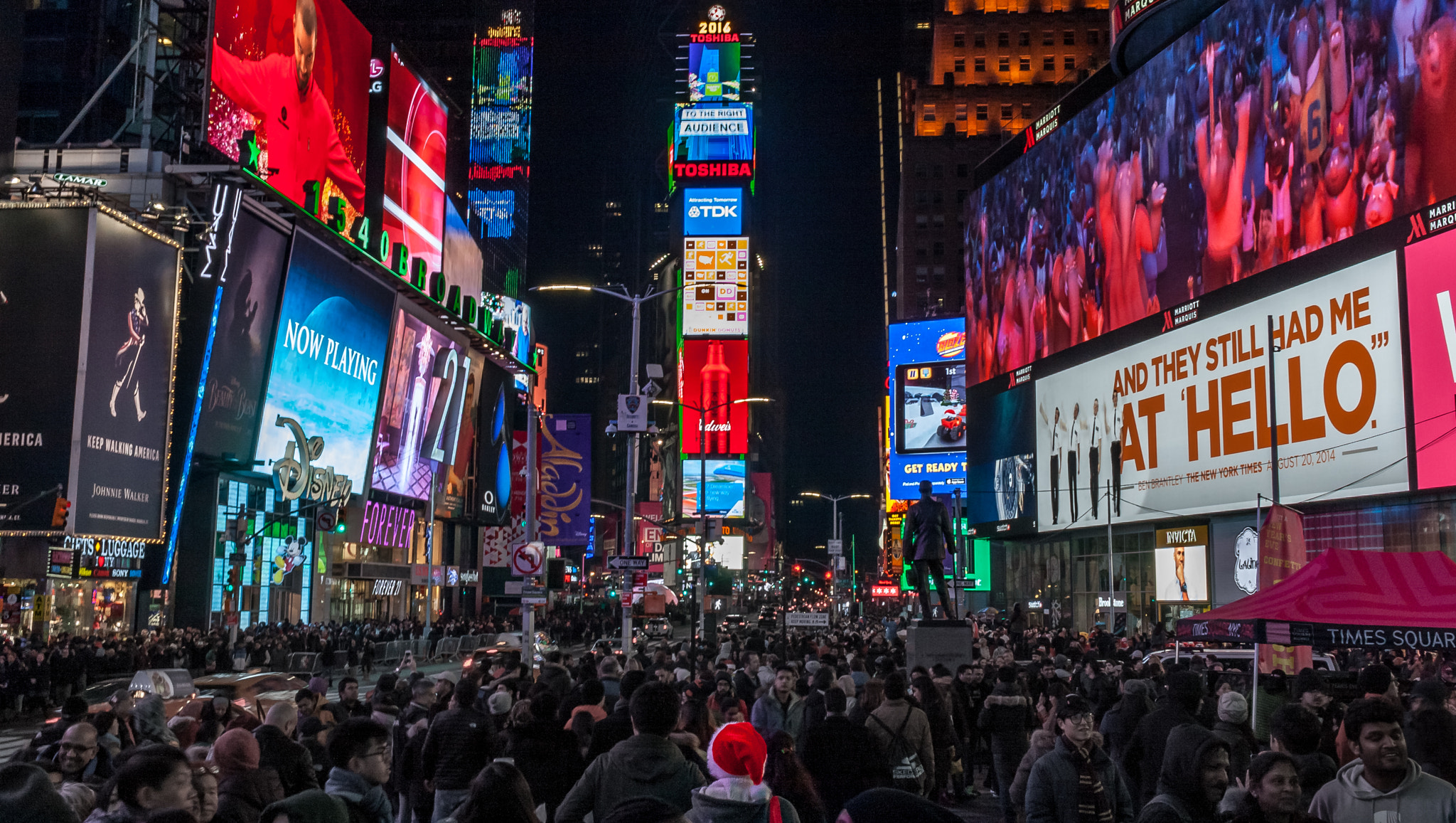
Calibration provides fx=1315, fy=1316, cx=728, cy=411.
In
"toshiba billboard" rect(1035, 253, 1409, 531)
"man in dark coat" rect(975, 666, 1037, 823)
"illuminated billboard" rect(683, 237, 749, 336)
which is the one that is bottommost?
"man in dark coat" rect(975, 666, 1037, 823)

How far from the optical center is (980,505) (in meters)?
76.1

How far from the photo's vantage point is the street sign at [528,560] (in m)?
25.3

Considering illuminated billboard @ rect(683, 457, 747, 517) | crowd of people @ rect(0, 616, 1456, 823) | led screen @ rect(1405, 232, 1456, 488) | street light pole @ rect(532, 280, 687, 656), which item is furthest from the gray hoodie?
illuminated billboard @ rect(683, 457, 747, 517)

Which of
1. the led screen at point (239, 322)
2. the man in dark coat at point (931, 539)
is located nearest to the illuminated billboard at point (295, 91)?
the led screen at point (239, 322)

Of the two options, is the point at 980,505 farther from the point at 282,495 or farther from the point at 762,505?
the point at 762,505

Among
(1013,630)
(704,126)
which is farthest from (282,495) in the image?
(704,126)

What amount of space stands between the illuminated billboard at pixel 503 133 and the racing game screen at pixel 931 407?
4100 cm

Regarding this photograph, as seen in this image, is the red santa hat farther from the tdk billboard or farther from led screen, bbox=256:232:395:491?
the tdk billboard

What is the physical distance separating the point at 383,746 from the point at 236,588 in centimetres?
5044

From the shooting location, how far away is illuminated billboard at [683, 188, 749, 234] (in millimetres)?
130250

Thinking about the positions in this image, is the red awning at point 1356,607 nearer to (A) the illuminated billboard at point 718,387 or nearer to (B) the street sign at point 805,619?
(B) the street sign at point 805,619

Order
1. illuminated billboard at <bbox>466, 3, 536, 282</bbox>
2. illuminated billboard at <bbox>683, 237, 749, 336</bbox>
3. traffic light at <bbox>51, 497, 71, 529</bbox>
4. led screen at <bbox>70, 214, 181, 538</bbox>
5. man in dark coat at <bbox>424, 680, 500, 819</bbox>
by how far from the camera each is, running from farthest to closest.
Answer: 1. illuminated billboard at <bbox>683, 237, 749, 336</bbox>
2. illuminated billboard at <bbox>466, 3, 536, 282</bbox>
3. led screen at <bbox>70, 214, 181, 538</bbox>
4. traffic light at <bbox>51, 497, 71, 529</bbox>
5. man in dark coat at <bbox>424, 680, 500, 819</bbox>

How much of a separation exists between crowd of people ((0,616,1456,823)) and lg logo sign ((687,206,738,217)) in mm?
116673

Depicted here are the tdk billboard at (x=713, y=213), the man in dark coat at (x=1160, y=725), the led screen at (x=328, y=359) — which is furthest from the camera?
the tdk billboard at (x=713, y=213)
